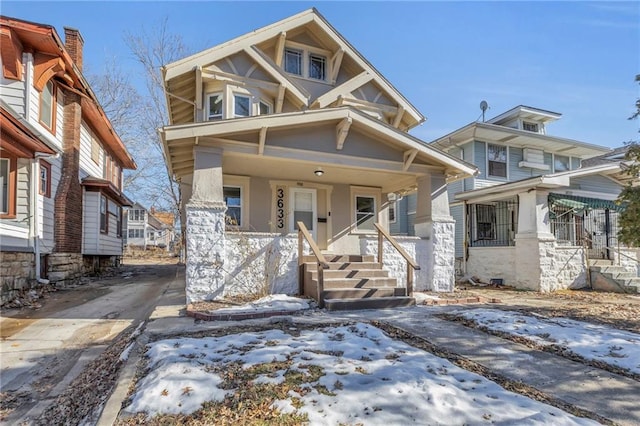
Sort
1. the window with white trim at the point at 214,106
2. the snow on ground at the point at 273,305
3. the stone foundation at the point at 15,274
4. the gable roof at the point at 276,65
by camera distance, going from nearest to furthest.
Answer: the snow on ground at the point at 273,305 < the stone foundation at the point at 15,274 < the gable roof at the point at 276,65 < the window with white trim at the point at 214,106

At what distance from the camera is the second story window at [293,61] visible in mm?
10711

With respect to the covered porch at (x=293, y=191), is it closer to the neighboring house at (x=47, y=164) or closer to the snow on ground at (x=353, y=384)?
the snow on ground at (x=353, y=384)

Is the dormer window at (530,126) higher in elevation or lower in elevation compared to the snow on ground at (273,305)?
higher

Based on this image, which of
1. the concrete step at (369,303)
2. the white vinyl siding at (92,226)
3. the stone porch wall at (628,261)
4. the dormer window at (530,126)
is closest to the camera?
the concrete step at (369,303)

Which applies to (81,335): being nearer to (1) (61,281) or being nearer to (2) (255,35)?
(1) (61,281)

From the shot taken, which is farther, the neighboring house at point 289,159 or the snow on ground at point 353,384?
the neighboring house at point 289,159

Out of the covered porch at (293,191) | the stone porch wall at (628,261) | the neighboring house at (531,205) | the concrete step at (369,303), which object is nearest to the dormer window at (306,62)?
the covered porch at (293,191)

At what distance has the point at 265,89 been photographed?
32.7 feet

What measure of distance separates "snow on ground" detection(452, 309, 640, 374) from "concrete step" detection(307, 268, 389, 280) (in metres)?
1.91

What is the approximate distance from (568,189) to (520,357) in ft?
34.2

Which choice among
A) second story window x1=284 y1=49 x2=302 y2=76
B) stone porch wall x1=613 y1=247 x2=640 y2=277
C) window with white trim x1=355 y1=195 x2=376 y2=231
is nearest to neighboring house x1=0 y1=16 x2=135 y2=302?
second story window x1=284 y1=49 x2=302 y2=76

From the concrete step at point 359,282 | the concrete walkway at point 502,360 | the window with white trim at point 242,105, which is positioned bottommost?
the concrete walkway at point 502,360

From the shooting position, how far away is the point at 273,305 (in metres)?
6.30

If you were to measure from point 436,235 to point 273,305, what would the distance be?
4.52m
